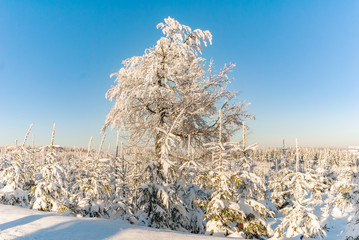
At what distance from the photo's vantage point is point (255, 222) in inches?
281

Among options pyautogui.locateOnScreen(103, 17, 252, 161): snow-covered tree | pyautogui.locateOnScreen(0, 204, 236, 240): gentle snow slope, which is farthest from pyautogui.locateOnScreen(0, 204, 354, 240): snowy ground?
pyautogui.locateOnScreen(103, 17, 252, 161): snow-covered tree

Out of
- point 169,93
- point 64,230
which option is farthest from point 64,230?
point 169,93

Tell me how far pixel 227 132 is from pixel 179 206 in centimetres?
444

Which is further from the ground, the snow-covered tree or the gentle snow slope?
the snow-covered tree

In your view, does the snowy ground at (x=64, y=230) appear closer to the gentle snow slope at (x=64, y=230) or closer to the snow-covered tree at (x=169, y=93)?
the gentle snow slope at (x=64, y=230)

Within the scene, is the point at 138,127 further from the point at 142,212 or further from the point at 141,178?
the point at 142,212

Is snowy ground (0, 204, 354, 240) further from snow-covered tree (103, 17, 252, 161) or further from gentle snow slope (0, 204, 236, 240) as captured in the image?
snow-covered tree (103, 17, 252, 161)

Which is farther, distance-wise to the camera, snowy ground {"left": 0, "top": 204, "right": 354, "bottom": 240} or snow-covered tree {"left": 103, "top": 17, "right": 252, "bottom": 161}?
snow-covered tree {"left": 103, "top": 17, "right": 252, "bottom": 161}

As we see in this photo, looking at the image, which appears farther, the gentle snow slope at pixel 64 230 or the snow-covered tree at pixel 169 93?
the snow-covered tree at pixel 169 93

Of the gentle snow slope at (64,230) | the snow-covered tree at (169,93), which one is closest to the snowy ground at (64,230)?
the gentle snow slope at (64,230)

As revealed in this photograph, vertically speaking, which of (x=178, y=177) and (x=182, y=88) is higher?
(x=182, y=88)

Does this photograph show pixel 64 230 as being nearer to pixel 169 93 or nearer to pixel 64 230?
pixel 64 230

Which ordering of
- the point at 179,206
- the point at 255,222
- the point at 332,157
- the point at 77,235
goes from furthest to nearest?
the point at 332,157, the point at 179,206, the point at 255,222, the point at 77,235

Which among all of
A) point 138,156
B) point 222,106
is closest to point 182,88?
point 222,106
